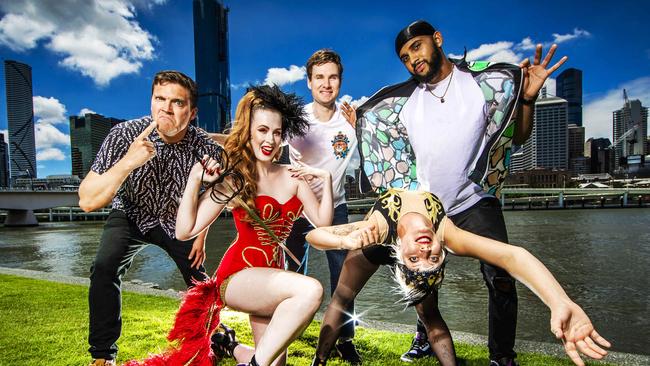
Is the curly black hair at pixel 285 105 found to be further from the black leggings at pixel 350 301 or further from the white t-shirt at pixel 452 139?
the black leggings at pixel 350 301

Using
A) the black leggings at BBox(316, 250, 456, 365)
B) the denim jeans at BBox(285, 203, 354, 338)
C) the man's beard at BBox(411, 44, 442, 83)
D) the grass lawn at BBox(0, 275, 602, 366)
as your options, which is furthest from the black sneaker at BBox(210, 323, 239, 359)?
the man's beard at BBox(411, 44, 442, 83)

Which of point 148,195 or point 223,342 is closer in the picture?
point 148,195

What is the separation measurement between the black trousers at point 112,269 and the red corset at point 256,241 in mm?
688

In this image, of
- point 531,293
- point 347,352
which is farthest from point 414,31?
point 531,293

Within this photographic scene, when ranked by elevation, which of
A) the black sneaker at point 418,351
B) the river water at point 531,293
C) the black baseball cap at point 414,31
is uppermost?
the black baseball cap at point 414,31

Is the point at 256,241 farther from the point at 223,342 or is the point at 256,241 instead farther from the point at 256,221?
the point at 223,342

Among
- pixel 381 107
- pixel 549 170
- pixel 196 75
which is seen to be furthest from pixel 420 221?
pixel 549 170

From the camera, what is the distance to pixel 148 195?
2816 millimetres

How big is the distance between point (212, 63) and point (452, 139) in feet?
7.11

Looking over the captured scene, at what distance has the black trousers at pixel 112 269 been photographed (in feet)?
9.16

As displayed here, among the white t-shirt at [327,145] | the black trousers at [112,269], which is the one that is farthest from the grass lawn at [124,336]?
the white t-shirt at [327,145]

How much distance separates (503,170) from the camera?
2.54 metres

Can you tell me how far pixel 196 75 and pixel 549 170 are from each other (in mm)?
71741

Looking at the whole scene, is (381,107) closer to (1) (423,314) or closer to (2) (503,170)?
(2) (503,170)
